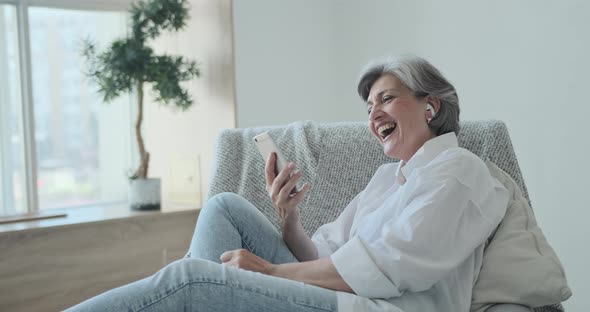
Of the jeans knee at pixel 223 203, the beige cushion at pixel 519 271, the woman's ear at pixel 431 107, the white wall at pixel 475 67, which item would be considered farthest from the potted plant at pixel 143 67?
the beige cushion at pixel 519 271

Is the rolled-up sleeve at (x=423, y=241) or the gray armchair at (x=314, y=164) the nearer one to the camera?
the rolled-up sleeve at (x=423, y=241)

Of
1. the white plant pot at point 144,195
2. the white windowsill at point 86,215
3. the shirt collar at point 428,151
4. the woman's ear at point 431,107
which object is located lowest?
the white windowsill at point 86,215

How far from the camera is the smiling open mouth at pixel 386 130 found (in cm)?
148

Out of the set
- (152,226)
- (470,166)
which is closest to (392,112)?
(470,166)

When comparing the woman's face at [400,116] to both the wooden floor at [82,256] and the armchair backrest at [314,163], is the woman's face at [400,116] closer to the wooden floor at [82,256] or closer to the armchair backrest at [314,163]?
the armchair backrest at [314,163]

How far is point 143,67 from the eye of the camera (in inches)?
101

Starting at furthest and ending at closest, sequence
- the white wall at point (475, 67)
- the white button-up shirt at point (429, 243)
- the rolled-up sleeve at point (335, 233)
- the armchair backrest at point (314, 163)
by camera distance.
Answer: the white wall at point (475, 67)
the armchair backrest at point (314, 163)
the rolled-up sleeve at point (335, 233)
the white button-up shirt at point (429, 243)

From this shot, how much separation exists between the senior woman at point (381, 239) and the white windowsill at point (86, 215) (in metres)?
1.01

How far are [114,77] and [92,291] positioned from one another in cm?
85

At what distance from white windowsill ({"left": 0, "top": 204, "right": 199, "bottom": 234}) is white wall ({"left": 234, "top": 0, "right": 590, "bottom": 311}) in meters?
0.57

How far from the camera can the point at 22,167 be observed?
269cm

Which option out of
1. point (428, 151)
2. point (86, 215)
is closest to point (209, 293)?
point (428, 151)

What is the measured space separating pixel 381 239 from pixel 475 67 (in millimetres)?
1383

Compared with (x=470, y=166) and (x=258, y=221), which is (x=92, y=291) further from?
(x=470, y=166)
